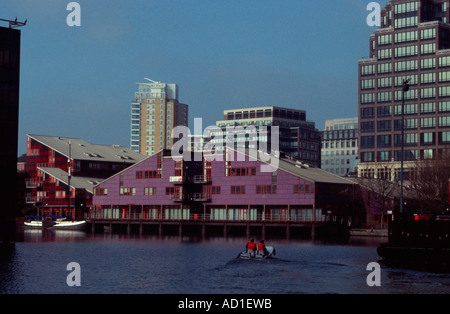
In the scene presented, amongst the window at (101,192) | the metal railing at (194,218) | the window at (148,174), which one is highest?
the window at (148,174)

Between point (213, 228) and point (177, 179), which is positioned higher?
point (177, 179)

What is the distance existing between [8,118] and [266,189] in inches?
2443

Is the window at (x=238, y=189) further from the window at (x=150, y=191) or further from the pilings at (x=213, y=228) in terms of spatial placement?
the window at (x=150, y=191)

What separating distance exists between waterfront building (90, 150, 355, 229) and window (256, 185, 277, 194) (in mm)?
40

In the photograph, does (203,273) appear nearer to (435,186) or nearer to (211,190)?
(211,190)

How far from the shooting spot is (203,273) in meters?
67.7

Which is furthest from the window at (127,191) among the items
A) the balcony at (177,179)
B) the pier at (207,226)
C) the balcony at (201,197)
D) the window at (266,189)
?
the window at (266,189)

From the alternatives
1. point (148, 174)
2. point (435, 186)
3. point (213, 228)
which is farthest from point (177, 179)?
point (435, 186)

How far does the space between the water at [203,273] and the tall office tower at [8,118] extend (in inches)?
244

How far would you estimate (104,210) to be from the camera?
567 ft

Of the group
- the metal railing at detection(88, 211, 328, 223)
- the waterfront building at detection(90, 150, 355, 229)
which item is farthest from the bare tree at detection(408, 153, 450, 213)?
the metal railing at detection(88, 211, 328, 223)

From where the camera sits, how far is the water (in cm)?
5606

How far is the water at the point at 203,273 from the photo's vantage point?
184ft

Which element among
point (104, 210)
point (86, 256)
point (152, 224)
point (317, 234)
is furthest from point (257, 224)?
point (86, 256)
